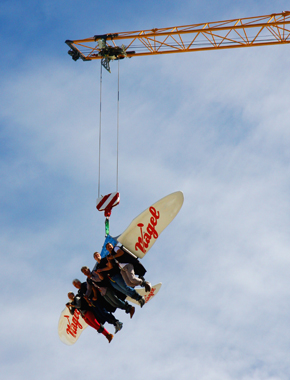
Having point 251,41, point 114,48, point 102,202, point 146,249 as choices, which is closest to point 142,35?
point 114,48

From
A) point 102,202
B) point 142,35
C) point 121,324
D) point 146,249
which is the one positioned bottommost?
point 121,324

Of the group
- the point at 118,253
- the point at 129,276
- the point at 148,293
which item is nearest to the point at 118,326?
the point at 148,293

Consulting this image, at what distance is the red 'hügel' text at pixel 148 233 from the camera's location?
24.5 meters

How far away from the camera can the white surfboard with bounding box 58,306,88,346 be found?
2797 centimetres

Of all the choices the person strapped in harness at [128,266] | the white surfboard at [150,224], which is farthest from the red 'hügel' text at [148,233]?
the person strapped in harness at [128,266]

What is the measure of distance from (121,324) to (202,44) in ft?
65.3

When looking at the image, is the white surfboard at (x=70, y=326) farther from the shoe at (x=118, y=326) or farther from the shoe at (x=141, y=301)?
the shoe at (x=141, y=301)

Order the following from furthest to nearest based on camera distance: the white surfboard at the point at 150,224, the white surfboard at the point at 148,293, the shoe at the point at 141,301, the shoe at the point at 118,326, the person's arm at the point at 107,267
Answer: the white surfboard at the point at 148,293
the shoe at the point at 118,326
the shoe at the point at 141,301
the person's arm at the point at 107,267
the white surfboard at the point at 150,224

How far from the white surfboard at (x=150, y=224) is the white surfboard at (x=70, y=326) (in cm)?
479

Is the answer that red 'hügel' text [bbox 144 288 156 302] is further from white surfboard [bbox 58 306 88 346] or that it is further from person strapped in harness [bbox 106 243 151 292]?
white surfboard [bbox 58 306 88 346]

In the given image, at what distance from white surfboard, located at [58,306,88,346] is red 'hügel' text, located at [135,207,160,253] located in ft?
16.1

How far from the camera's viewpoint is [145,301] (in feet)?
85.0

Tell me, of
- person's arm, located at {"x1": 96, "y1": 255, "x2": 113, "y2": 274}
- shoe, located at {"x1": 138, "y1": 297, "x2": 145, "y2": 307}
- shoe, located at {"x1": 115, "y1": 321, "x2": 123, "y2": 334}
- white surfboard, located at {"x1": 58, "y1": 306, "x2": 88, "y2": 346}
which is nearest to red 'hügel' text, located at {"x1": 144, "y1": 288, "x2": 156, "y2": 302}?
shoe, located at {"x1": 138, "y1": 297, "x2": 145, "y2": 307}

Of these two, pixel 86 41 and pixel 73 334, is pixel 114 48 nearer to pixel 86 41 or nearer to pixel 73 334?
pixel 86 41
